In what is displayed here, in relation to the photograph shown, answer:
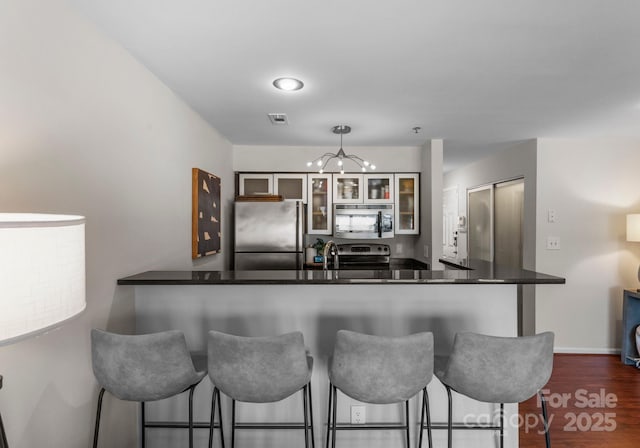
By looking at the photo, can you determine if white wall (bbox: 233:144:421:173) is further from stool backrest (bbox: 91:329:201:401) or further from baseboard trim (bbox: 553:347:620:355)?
stool backrest (bbox: 91:329:201:401)

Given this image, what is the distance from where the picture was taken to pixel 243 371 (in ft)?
5.02

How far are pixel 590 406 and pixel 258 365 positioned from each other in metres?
2.79

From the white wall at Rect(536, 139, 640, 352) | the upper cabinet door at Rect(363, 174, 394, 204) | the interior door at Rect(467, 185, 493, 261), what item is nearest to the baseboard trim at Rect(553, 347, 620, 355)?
the white wall at Rect(536, 139, 640, 352)

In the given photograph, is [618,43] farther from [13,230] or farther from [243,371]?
[13,230]

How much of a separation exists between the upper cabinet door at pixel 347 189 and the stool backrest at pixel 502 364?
2.74m

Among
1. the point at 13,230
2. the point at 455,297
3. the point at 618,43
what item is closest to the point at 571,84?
the point at 618,43

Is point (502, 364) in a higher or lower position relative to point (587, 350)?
higher

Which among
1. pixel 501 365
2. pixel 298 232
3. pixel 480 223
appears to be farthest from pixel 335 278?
pixel 480 223

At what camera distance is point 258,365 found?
1518 mm

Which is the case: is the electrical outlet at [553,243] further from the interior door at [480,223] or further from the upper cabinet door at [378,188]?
the upper cabinet door at [378,188]

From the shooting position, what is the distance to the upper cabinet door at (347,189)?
13.9 ft

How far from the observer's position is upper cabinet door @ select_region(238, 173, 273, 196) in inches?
165

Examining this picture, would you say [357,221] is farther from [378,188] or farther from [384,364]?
[384,364]

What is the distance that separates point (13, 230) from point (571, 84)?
2.96 metres
